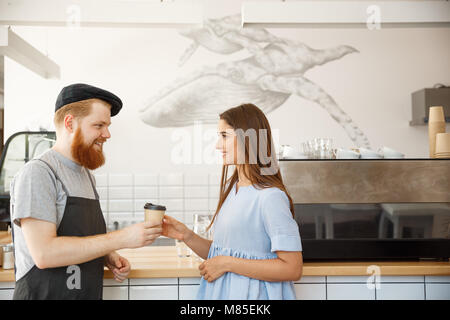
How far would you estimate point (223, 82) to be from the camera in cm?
361

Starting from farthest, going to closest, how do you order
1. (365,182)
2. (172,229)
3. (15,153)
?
(15,153)
(365,182)
(172,229)

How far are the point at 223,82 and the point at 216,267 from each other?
255 centimetres

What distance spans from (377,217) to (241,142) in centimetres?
78

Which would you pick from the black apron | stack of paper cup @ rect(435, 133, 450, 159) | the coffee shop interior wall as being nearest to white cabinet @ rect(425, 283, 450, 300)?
stack of paper cup @ rect(435, 133, 450, 159)

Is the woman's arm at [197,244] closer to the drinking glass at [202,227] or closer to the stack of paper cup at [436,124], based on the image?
the drinking glass at [202,227]

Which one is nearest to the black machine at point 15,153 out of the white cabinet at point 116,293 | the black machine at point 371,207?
the white cabinet at point 116,293

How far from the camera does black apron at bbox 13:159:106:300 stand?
4.00 ft

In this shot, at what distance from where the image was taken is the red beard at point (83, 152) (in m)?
1.27

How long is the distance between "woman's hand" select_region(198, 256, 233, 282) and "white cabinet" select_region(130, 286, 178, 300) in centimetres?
33

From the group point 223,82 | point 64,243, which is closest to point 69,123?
point 64,243

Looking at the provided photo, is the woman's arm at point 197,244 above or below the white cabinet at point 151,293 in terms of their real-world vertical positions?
above

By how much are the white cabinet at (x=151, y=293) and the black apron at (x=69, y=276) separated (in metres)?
0.27

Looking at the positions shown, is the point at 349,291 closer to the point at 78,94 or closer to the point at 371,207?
the point at 371,207
